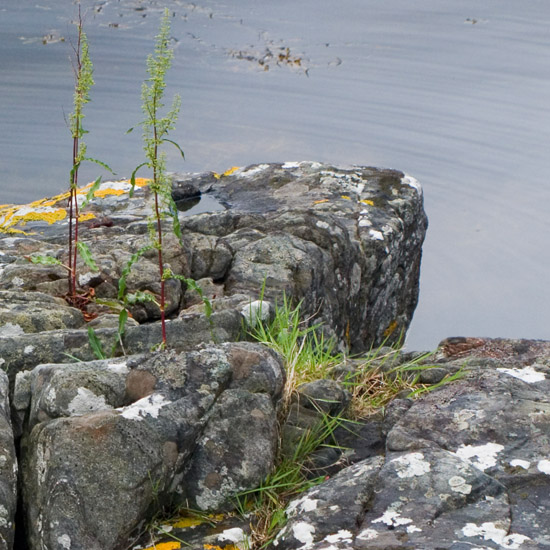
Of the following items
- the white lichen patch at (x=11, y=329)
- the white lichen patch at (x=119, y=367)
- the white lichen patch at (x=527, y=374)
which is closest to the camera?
the white lichen patch at (x=119, y=367)

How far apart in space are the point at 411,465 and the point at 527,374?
3.53ft

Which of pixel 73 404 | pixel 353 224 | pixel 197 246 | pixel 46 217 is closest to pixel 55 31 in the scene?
pixel 46 217

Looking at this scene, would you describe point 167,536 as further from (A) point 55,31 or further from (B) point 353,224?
(A) point 55,31

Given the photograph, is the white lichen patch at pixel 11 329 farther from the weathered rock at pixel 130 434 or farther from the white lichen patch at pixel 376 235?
the white lichen patch at pixel 376 235

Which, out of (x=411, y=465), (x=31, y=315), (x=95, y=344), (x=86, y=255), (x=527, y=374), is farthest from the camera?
(x=86, y=255)

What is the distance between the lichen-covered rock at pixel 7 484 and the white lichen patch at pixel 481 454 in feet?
5.31

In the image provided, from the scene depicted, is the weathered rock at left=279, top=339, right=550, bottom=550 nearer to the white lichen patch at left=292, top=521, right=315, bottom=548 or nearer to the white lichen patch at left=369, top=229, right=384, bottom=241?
the white lichen patch at left=292, top=521, right=315, bottom=548

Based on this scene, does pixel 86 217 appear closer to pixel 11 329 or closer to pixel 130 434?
pixel 11 329

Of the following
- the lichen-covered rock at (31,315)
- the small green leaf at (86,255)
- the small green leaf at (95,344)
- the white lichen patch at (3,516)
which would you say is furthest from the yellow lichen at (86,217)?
the white lichen patch at (3,516)

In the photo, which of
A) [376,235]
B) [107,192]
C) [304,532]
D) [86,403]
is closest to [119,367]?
[86,403]

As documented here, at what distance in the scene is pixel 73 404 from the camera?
3.46 meters

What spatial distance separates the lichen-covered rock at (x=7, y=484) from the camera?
3.06 meters

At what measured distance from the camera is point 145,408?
11.2 ft

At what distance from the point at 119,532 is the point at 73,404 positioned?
531 millimetres
